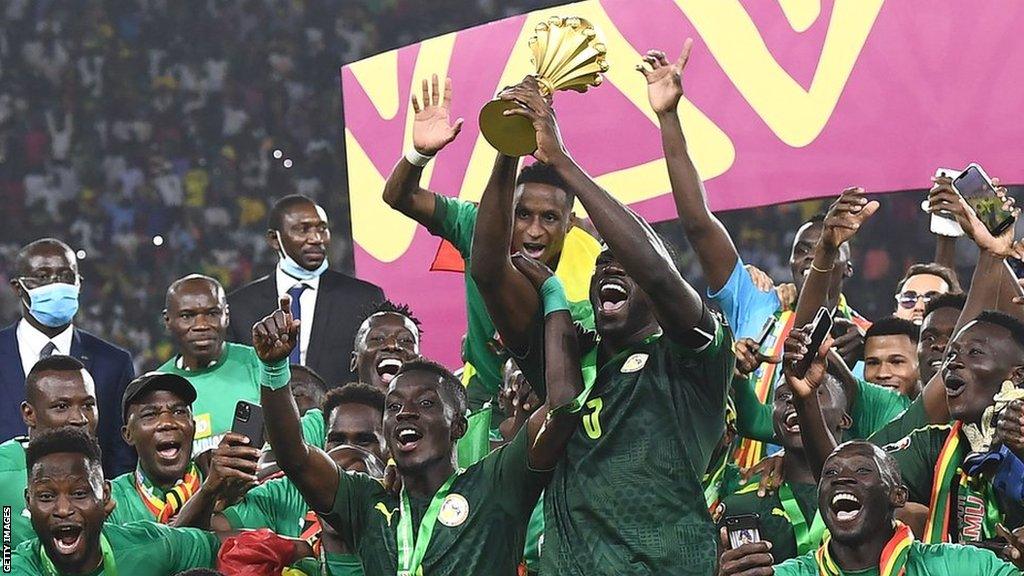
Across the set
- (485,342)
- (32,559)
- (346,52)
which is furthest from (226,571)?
(346,52)

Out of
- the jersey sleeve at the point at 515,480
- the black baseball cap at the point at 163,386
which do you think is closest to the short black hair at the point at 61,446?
the black baseball cap at the point at 163,386

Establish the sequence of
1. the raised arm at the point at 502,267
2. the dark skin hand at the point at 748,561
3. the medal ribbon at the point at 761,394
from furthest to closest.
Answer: the medal ribbon at the point at 761,394
the dark skin hand at the point at 748,561
the raised arm at the point at 502,267

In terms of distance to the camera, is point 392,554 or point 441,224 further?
point 441,224

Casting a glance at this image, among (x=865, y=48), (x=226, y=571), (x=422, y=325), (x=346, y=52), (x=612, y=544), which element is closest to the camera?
→ (x=612, y=544)

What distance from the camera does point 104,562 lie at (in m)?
4.84

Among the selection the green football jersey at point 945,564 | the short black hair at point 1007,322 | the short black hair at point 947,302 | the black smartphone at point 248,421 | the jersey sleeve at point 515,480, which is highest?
the short black hair at point 947,302

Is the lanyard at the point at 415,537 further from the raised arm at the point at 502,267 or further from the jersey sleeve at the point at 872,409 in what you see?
the jersey sleeve at the point at 872,409

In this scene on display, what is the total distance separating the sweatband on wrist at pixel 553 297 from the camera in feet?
12.9

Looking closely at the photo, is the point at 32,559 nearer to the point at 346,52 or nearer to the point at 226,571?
the point at 226,571

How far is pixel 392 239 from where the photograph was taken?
802cm

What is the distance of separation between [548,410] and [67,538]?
5.18 feet

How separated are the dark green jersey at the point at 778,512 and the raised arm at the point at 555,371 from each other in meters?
1.06

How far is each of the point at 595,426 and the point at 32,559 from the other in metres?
1.76

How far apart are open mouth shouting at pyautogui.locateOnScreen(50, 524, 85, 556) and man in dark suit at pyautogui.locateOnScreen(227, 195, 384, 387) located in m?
2.44
